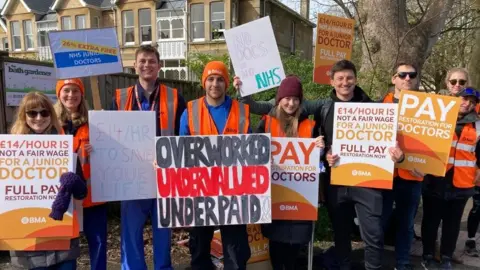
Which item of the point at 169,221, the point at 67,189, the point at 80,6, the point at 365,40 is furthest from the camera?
the point at 80,6

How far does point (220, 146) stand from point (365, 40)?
16.6ft

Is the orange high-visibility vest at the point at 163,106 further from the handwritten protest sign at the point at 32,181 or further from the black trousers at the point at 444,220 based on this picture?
the black trousers at the point at 444,220

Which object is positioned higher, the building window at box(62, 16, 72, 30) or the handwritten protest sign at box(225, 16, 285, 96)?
the building window at box(62, 16, 72, 30)

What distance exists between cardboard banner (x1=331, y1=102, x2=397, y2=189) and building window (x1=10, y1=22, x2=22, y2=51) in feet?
123

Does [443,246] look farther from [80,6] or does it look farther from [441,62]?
[80,6]

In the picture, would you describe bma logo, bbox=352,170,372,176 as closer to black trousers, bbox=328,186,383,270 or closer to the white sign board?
black trousers, bbox=328,186,383,270

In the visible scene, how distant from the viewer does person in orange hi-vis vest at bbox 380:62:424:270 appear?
3832mm

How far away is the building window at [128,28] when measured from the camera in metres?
28.8

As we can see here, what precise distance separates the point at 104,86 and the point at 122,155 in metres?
3.37

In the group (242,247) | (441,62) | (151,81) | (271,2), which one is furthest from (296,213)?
(271,2)

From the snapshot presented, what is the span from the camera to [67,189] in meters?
2.88

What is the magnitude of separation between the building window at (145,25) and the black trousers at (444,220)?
26686 mm

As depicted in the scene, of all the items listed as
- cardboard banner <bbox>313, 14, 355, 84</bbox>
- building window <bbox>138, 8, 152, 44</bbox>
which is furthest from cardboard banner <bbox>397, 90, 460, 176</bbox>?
building window <bbox>138, 8, 152, 44</bbox>

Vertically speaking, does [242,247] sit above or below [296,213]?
below
